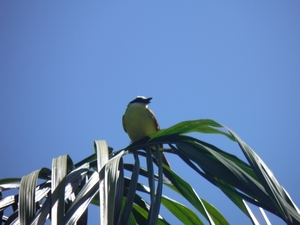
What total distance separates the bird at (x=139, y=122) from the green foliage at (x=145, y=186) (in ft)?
5.87

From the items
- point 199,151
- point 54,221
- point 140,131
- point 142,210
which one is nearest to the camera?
point 54,221

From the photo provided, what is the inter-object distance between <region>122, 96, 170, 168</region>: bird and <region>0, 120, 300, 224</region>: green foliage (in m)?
1.79

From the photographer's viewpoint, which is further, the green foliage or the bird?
the bird

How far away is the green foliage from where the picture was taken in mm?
1178

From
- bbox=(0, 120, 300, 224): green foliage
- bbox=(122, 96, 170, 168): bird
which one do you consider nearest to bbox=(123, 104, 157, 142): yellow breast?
bbox=(122, 96, 170, 168): bird

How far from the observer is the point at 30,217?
1.16m

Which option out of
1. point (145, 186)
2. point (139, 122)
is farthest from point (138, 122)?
point (145, 186)

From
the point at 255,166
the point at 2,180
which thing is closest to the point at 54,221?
the point at 255,166

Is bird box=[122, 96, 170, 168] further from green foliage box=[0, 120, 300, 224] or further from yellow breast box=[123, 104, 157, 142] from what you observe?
green foliage box=[0, 120, 300, 224]

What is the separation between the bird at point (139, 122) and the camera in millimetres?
3666

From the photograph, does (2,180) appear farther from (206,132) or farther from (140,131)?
(140,131)

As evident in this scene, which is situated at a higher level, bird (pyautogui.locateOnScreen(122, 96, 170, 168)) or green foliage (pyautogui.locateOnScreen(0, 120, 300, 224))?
bird (pyautogui.locateOnScreen(122, 96, 170, 168))

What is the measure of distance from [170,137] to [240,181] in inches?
16.5

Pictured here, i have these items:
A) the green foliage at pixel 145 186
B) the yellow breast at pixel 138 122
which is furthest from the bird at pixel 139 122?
the green foliage at pixel 145 186
